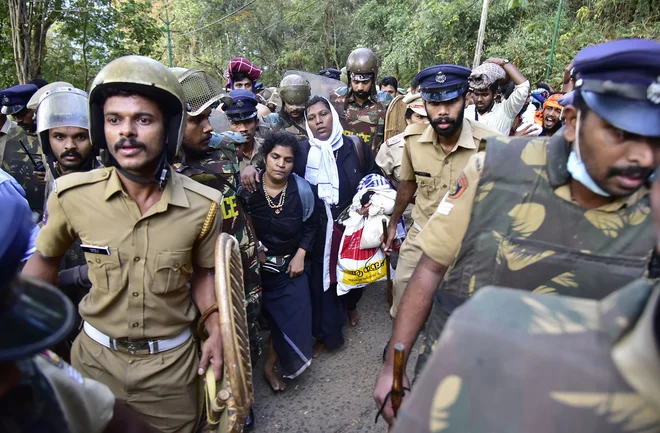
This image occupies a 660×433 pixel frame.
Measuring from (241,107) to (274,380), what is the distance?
2.36 metres

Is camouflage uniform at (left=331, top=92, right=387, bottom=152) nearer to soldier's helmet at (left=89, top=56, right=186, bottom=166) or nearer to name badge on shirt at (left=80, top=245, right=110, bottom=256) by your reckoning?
soldier's helmet at (left=89, top=56, right=186, bottom=166)

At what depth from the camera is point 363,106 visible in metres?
5.29

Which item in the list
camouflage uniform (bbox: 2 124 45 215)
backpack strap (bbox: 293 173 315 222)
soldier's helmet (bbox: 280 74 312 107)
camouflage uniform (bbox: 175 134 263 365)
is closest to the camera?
camouflage uniform (bbox: 175 134 263 365)

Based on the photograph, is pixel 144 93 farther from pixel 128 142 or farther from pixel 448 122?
pixel 448 122

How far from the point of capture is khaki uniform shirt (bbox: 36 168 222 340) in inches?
73.1

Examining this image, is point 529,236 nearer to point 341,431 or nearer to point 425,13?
point 341,431

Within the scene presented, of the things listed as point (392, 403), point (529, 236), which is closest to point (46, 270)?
point (392, 403)

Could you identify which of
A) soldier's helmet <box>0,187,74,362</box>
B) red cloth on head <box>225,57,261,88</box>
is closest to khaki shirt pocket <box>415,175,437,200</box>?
soldier's helmet <box>0,187,74,362</box>

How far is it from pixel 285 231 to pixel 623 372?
2854 millimetres

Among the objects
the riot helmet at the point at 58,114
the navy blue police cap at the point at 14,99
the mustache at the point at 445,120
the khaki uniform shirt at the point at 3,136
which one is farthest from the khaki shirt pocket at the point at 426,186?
the navy blue police cap at the point at 14,99

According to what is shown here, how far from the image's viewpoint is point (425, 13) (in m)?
15.7

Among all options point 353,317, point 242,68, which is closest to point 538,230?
point 353,317

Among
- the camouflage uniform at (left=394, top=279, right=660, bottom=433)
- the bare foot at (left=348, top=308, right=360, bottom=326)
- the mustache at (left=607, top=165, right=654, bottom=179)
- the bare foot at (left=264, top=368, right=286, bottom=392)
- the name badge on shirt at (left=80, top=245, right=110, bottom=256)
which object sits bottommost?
the bare foot at (left=348, top=308, right=360, bottom=326)

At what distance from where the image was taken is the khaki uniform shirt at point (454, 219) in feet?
5.01
